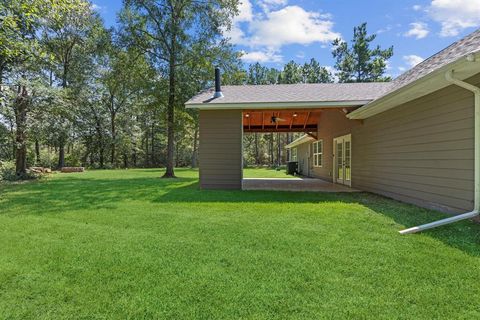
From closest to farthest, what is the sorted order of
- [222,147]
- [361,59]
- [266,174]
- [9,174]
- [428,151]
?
[428,151]
[222,147]
[9,174]
[266,174]
[361,59]

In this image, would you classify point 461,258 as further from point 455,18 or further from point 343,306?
point 455,18

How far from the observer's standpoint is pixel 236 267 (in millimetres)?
3043

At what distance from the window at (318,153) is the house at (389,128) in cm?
49

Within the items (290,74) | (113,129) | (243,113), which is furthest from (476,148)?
(290,74)

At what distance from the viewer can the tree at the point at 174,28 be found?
1428 cm

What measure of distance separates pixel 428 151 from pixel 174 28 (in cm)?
1212

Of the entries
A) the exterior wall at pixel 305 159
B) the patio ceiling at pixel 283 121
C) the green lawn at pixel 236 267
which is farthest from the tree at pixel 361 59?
the green lawn at pixel 236 267

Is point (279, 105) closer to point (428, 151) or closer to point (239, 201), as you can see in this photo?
point (239, 201)

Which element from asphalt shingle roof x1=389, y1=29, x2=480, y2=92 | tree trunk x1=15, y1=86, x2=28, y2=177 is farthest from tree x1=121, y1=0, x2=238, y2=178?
asphalt shingle roof x1=389, y1=29, x2=480, y2=92

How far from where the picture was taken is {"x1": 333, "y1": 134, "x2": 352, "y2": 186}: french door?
35.2 ft

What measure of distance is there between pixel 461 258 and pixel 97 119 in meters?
30.9

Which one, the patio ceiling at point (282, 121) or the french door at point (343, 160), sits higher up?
the patio ceiling at point (282, 121)

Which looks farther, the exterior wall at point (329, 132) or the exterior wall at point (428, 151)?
the exterior wall at point (329, 132)

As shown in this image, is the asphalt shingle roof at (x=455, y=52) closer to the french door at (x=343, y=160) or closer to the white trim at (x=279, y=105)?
the white trim at (x=279, y=105)
